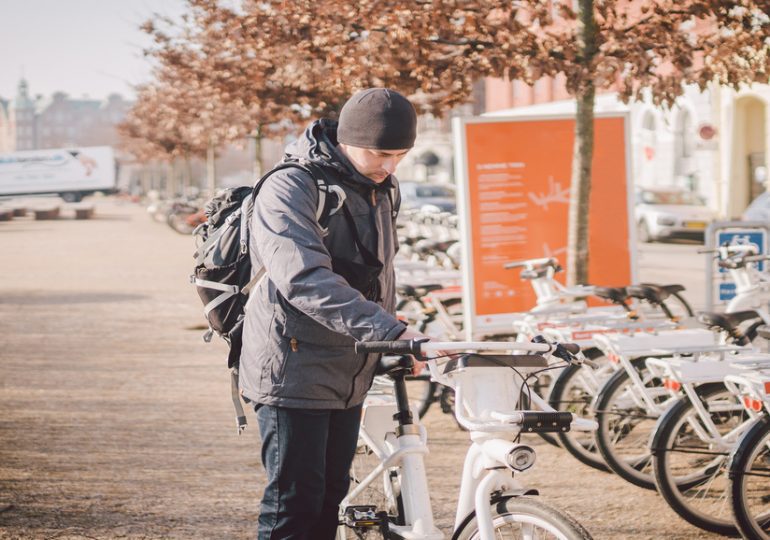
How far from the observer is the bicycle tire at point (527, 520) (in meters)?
2.70

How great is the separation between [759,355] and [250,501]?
2.52m

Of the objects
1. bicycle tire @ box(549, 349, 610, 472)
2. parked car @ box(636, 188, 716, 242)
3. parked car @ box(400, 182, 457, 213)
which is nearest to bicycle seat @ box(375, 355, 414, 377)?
bicycle tire @ box(549, 349, 610, 472)

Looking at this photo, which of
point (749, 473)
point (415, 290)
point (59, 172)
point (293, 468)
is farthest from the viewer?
point (59, 172)

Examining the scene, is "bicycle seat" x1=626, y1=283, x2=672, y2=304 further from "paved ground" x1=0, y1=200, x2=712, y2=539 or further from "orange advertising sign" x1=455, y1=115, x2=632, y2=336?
"orange advertising sign" x1=455, y1=115, x2=632, y2=336

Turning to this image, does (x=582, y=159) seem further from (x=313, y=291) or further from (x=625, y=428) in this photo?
(x=313, y=291)

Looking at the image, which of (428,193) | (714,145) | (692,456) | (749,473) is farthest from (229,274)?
(428,193)

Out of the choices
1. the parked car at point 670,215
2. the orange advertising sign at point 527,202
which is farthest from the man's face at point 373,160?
the parked car at point 670,215

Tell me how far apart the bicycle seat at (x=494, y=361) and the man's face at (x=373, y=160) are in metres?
0.59

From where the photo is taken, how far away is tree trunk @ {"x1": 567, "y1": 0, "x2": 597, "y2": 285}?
24.5 feet

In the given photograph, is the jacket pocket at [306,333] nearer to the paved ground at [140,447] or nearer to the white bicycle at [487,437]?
the white bicycle at [487,437]

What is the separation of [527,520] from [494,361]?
0.43 meters

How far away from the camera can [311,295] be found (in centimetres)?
281

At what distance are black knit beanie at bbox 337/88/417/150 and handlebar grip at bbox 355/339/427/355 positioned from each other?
1.85ft

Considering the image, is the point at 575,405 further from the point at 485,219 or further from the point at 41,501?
the point at 41,501
